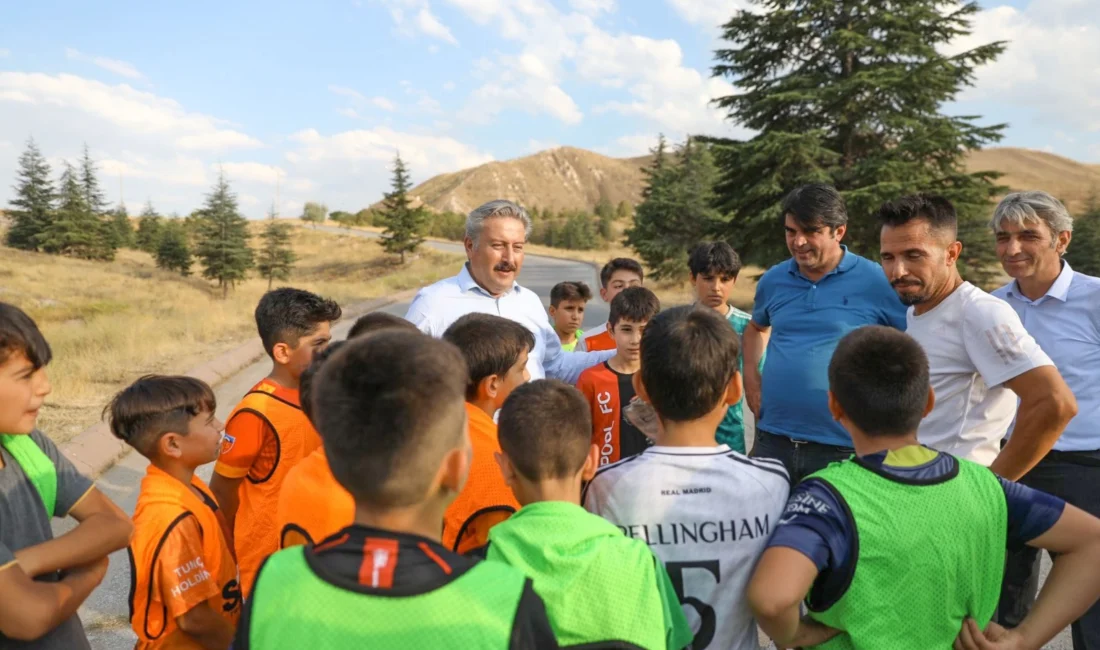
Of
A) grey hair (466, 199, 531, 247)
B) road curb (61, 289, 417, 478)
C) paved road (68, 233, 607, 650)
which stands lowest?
paved road (68, 233, 607, 650)

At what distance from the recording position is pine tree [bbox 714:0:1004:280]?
20672mm

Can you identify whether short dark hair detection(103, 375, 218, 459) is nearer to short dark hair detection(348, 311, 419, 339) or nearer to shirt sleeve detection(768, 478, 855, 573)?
short dark hair detection(348, 311, 419, 339)

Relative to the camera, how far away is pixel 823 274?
3.68 metres

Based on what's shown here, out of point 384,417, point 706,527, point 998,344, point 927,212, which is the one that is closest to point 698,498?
point 706,527

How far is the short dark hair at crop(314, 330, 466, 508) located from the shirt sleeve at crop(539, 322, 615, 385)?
2732 millimetres

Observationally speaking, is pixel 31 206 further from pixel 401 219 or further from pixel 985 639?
pixel 985 639

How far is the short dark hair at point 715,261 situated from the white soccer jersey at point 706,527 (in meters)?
3.25

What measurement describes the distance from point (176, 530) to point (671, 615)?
1695 millimetres

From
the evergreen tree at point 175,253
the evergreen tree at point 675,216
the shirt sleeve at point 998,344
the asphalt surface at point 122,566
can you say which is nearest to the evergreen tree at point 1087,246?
the evergreen tree at point 675,216

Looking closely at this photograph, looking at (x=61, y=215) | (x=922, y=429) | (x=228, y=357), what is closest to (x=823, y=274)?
→ (x=922, y=429)

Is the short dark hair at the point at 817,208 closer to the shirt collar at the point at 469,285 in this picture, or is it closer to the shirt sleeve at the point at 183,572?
the shirt collar at the point at 469,285

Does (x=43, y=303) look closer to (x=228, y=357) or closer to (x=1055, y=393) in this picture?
(x=228, y=357)

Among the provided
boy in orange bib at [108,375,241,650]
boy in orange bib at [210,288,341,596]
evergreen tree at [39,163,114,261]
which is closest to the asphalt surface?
boy in orange bib at [210,288,341,596]

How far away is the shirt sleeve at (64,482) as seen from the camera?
6.86 feet
